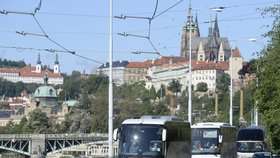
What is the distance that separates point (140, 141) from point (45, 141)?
83.7 metres

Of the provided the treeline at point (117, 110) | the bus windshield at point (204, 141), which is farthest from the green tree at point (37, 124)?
the bus windshield at point (204, 141)

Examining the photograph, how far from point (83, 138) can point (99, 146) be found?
227cm

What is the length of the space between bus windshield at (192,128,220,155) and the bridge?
72.3 m

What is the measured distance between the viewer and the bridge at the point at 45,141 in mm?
107500

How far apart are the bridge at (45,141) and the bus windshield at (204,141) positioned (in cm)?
7233

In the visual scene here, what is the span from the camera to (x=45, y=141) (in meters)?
110

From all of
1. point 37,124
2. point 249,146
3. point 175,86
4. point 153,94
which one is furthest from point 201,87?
point 249,146

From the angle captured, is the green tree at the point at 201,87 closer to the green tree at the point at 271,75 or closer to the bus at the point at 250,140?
the bus at the point at 250,140

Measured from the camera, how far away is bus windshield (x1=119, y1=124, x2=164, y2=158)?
2689 cm

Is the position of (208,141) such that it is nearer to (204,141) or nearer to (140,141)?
(204,141)

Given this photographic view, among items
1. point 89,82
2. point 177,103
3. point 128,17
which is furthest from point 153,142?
point 89,82

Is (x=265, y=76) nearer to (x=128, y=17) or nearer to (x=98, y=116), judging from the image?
(x=128, y=17)

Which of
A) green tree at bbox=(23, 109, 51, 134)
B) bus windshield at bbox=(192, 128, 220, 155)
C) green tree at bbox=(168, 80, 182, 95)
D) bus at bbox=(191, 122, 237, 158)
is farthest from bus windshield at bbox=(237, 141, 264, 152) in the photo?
green tree at bbox=(168, 80, 182, 95)

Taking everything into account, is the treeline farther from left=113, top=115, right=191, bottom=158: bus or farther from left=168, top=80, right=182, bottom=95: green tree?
left=113, top=115, right=191, bottom=158: bus
